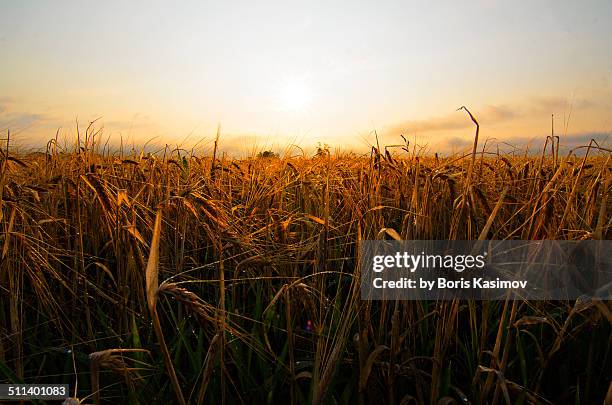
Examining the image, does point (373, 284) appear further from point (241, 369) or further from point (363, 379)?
point (241, 369)

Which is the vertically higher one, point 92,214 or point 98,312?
point 92,214

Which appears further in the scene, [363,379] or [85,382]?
[85,382]

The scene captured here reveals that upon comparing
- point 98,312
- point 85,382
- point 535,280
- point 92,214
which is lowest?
point 85,382

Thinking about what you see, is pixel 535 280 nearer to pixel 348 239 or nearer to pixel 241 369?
pixel 348 239

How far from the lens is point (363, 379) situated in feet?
3.70

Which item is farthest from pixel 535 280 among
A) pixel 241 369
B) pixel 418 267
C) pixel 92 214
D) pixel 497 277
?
pixel 92 214

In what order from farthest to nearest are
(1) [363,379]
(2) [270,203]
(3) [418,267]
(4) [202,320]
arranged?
(2) [270,203]
(3) [418,267]
(1) [363,379]
(4) [202,320]

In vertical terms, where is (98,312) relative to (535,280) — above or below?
below

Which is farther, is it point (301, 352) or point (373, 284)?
point (301, 352)

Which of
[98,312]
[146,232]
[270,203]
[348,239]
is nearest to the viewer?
Answer: [98,312]

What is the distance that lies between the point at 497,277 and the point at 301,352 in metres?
0.68

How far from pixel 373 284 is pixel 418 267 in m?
0.16

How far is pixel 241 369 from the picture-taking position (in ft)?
4.38

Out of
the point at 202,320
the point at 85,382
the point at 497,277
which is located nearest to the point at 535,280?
the point at 497,277
